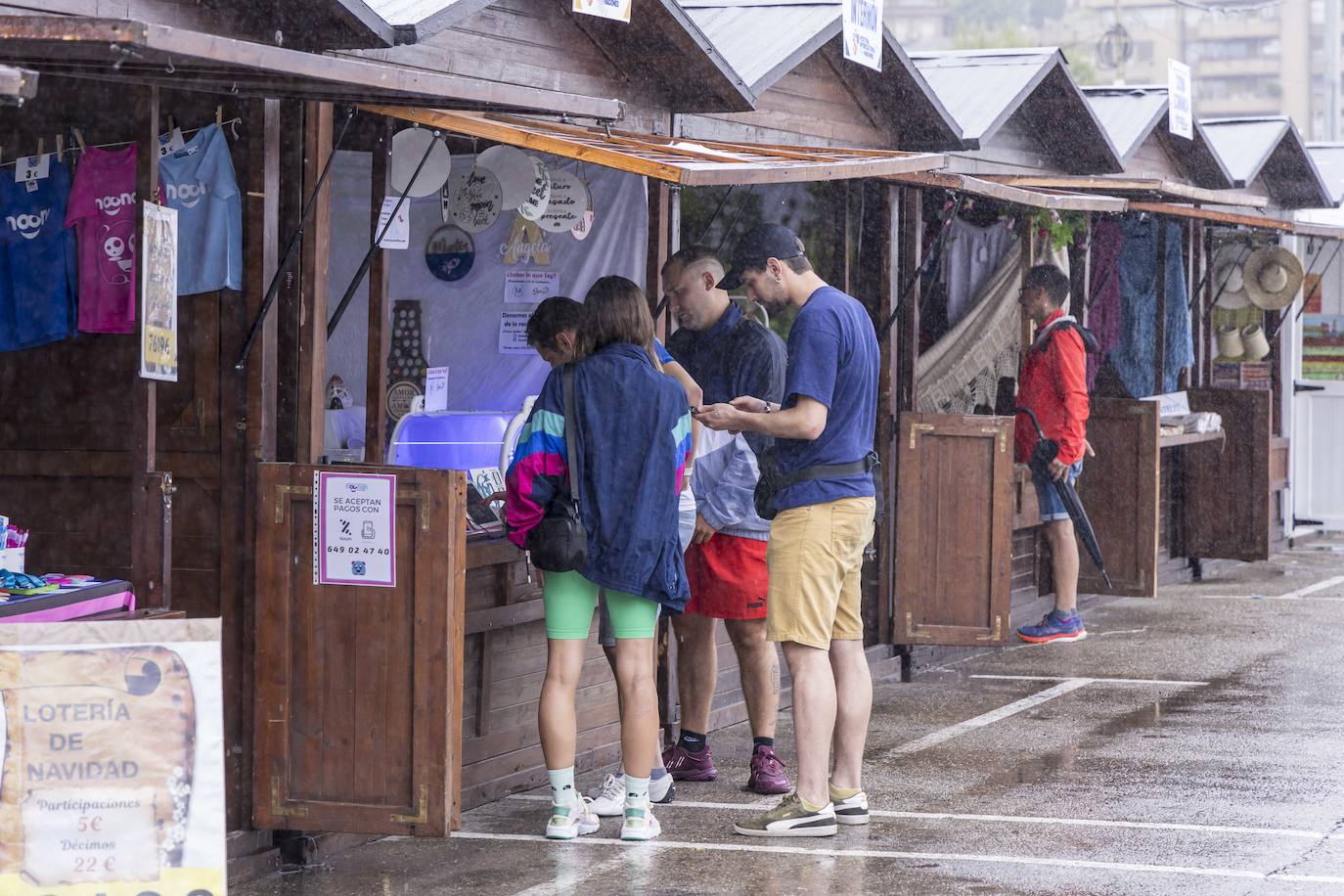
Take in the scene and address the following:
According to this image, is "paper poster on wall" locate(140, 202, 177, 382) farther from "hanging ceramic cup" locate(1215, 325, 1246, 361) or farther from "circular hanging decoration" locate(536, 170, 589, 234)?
"hanging ceramic cup" locate(1215, 325, 1246, 361)

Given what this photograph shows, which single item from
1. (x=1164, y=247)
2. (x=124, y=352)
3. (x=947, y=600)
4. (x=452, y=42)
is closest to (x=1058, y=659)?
(x=947, y=600)

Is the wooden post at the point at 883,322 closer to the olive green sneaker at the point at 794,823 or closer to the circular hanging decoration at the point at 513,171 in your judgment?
the circular hanging decoration at the point at 513,171

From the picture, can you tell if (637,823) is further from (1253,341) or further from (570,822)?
(1253,341)

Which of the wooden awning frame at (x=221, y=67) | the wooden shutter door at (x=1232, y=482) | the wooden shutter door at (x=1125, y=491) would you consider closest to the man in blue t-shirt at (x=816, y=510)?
the wooden awning frame at (x=221, y=67)

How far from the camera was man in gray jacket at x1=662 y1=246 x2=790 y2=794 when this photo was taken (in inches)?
271

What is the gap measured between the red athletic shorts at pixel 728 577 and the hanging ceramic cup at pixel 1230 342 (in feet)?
29.0

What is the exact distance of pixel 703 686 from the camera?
23.2 feet

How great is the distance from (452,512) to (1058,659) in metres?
5.51

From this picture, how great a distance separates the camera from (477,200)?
295 inches

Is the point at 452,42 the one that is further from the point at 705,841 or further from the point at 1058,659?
the point at 1058,659

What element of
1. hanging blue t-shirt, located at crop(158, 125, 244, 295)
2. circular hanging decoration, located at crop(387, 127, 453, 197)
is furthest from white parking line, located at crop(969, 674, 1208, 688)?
hanging blue t-shirt, located at crop(158, 125, 244, 295)

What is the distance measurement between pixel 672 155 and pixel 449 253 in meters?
1.81

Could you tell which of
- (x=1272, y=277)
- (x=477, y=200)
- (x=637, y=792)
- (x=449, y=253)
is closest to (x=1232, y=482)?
(x=1272, y=277)

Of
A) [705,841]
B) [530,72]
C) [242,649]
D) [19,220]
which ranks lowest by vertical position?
[705,841]
